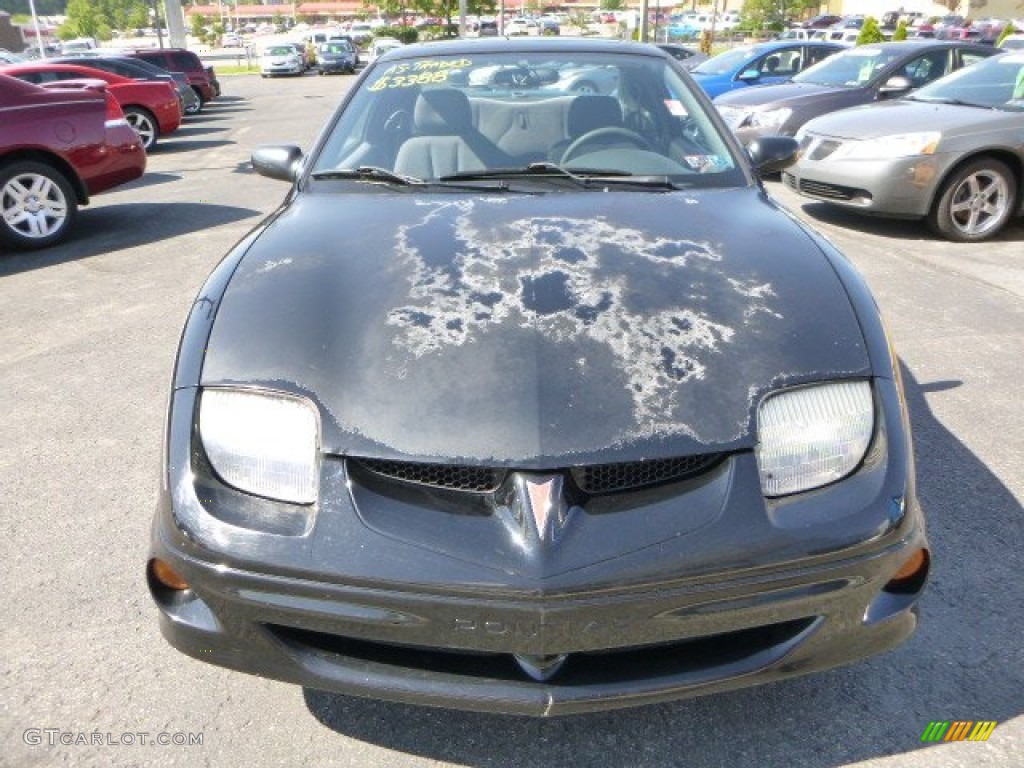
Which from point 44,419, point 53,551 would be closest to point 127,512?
point 53,551

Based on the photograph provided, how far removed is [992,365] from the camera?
13.9 feet

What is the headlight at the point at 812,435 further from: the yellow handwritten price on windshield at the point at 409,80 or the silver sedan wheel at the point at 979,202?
the silver sedan wheel at the point at 979,202

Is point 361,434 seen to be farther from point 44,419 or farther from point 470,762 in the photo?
point 44,419

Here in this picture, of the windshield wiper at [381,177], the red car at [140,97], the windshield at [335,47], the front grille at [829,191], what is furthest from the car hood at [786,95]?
the windshield at [335,47]

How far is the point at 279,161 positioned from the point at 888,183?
5120 millimetres

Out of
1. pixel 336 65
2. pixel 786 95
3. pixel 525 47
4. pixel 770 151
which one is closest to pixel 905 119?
pixel 786 95

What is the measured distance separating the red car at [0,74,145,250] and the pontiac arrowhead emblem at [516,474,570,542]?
6677 mm

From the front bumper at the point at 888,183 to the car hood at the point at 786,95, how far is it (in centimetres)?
232

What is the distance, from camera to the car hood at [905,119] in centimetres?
663

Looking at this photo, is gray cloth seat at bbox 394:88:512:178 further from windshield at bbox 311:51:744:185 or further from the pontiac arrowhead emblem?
the pontiac arrowhead emblem

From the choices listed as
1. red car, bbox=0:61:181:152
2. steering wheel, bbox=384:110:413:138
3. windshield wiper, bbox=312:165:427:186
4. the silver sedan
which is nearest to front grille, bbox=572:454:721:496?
windshield wiper, bbox=312:165:427:186

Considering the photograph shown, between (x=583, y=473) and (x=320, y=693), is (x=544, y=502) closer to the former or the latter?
(x=583, y=473)

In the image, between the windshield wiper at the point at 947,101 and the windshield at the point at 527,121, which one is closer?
the windshield at the point at 527,121

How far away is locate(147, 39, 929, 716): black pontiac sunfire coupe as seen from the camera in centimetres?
162
